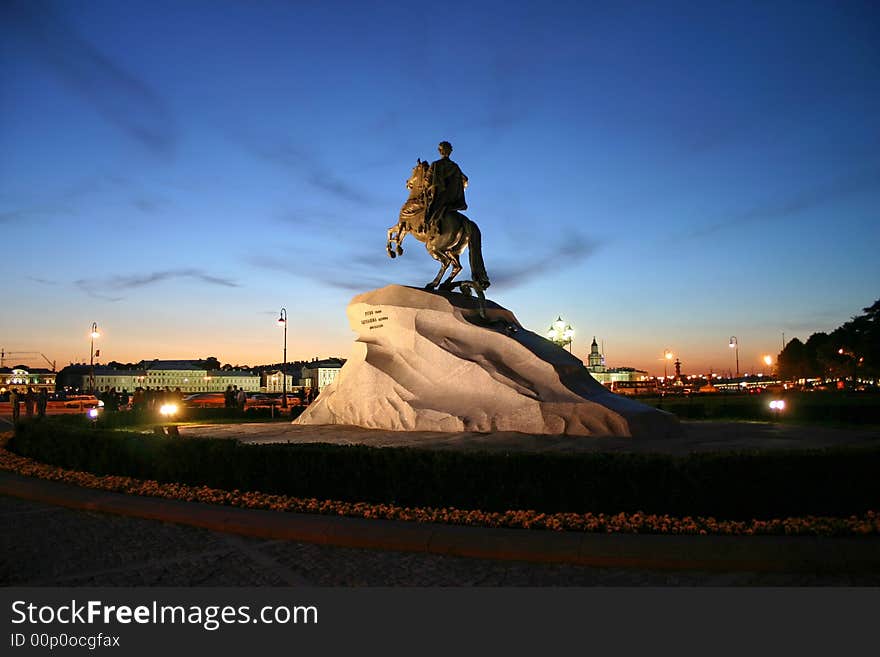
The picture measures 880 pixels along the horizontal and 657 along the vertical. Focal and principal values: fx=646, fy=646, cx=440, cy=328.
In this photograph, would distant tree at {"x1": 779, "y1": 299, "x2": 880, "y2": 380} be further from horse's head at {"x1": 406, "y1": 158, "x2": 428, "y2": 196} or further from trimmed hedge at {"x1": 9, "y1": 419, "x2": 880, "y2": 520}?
trimmed hedge at {"x1": 9, "y1": 419, "x2": 880, "y2": 520}

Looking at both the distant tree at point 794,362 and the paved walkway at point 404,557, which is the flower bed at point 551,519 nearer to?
the paved walkway at point 404,557

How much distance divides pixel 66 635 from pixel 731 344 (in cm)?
7375

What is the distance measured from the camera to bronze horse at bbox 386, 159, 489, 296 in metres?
16.9

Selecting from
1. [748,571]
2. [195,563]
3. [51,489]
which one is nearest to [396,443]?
[51,489]

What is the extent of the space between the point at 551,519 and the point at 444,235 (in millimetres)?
11189

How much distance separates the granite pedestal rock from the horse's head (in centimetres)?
265

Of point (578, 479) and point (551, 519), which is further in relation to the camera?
point (578, 479)

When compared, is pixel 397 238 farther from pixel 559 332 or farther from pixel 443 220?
pixel 559 332

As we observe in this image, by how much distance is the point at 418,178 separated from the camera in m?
17.1

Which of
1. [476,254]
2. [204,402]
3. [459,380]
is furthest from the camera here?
[204,402]

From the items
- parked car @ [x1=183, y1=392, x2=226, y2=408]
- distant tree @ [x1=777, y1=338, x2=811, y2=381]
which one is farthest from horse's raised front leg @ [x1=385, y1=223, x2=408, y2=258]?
distant tree @ [x1=777, y1=338, x2=811, y2=381]

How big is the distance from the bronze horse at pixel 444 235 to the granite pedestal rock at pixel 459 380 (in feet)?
2.36

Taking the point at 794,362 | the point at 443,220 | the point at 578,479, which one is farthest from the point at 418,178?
the point at 794,362

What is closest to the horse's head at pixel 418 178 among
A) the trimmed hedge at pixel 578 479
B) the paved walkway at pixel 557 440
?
the paved walkway at pixel 557 440
